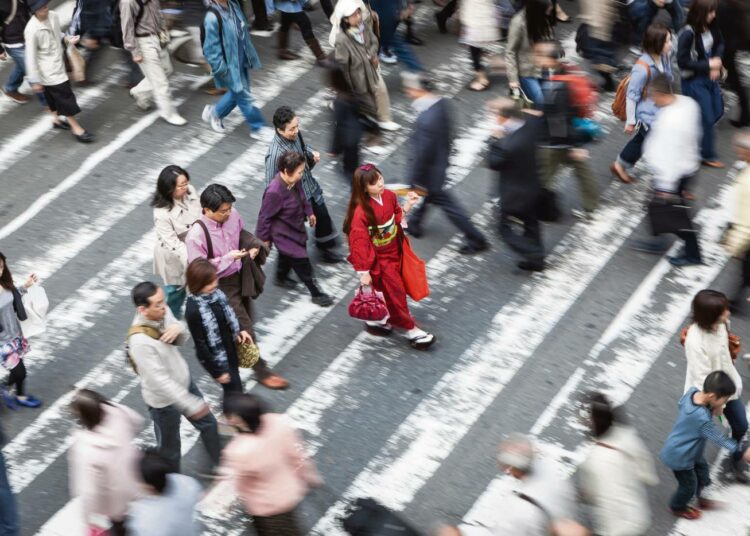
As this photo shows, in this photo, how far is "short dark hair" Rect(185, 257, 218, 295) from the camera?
859cm

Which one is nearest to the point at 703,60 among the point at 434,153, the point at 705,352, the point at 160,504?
the point at 434,153

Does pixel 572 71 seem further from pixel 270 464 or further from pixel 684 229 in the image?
pixel 270 464

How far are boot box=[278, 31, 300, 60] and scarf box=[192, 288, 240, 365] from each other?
20.1 feet

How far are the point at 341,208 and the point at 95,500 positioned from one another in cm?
494

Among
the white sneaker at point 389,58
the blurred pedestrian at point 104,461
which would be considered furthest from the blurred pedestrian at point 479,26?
the blurred pedestrian at point 104,461

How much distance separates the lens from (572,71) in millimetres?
11969

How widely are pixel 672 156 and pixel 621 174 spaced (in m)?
1.55

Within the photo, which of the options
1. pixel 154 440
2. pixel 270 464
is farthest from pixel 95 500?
pixel 154 440

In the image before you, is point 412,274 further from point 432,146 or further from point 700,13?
point 700,13

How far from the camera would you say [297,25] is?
14.5m

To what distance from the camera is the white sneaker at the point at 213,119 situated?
1323cm

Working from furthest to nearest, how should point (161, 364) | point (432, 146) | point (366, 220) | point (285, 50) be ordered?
point (285, 50)
point (432, 146)
point (366, 220)
point (161, 364)

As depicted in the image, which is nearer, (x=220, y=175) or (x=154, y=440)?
(x=154, y=440)

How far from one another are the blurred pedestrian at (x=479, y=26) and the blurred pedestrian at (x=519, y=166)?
2.84m
